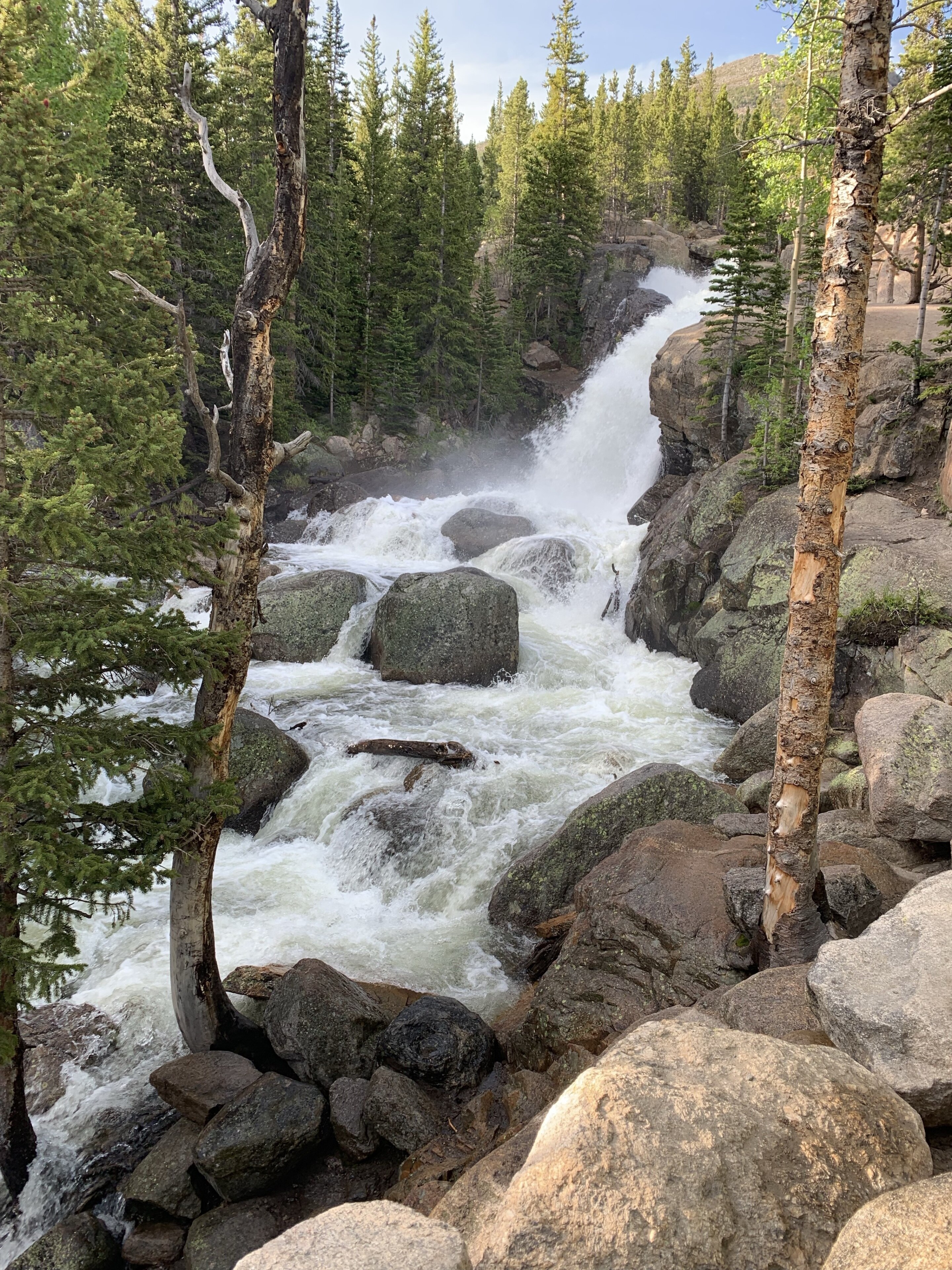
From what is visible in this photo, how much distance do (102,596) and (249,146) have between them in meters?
29.5

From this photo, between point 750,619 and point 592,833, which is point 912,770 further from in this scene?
point 750,619

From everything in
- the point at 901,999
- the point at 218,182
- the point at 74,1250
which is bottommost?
the point at 74,1250

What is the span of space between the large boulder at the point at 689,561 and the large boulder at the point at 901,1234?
1532cm

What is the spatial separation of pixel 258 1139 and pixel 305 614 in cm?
1321

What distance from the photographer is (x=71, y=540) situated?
5.25 m

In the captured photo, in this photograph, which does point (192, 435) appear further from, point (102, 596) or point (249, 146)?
point (102, 596)

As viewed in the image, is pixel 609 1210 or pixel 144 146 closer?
pixel 609 1210

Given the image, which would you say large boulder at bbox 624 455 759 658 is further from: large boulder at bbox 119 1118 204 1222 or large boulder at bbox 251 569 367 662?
large boulder at bbox 119 1118 204 1222

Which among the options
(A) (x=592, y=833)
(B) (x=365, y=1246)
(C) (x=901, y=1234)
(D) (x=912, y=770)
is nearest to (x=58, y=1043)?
(A) (x=592, y=833)

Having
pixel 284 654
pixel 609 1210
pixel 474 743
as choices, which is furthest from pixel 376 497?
pixel 609 1210

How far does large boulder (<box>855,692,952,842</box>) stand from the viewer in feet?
24.3

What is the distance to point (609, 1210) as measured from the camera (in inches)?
110

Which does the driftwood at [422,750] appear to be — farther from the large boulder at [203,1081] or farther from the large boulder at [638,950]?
the large boulder at [203,1081]

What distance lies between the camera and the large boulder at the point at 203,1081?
6695 mm
